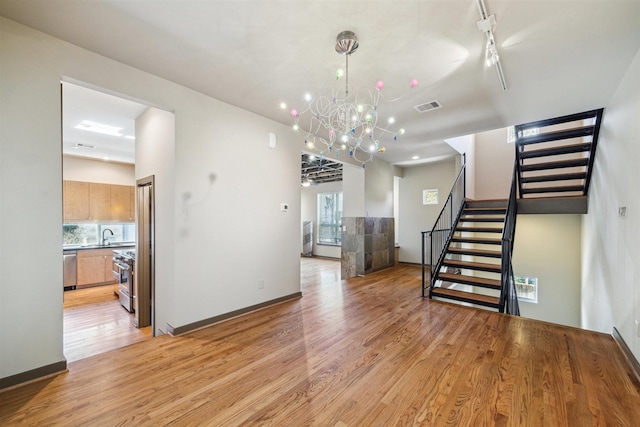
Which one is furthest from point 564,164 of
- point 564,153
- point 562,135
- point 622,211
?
point 622,211

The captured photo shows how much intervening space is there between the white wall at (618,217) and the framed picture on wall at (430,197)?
361 cm

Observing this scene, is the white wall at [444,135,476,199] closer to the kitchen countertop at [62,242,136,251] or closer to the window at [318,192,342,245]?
the window at [318,192,342,245]

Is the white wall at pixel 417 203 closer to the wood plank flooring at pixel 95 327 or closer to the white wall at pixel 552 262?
the white wall at pixel 552 262

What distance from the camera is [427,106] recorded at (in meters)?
3.74

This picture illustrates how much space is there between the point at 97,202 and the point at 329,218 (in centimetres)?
689

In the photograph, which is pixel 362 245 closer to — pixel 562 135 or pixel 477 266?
pixel 477 266

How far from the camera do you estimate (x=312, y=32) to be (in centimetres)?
225

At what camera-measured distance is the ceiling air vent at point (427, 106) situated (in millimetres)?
3641

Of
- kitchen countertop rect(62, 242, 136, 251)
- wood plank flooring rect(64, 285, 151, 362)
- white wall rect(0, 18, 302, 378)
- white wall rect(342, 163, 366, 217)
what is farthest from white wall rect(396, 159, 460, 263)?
kitchen countertop rect(62, 242, 136, 251)

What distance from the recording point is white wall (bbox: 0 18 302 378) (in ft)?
7.19

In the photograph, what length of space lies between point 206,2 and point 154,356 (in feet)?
10.5

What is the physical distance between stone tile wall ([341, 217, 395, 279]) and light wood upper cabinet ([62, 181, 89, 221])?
6192 millimetres

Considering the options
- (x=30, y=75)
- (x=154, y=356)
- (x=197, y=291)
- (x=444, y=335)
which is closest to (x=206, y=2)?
(x=30, y=75)

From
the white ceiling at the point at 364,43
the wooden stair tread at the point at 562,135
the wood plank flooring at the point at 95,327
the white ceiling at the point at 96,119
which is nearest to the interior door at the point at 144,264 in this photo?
the wood plank flooring at the point at 95,327
